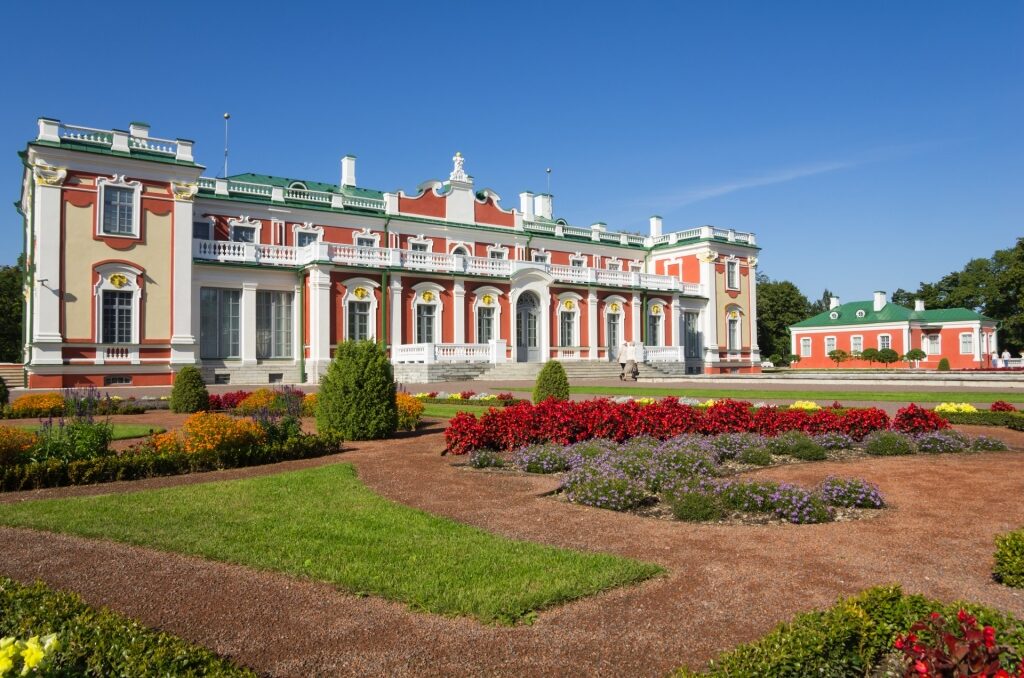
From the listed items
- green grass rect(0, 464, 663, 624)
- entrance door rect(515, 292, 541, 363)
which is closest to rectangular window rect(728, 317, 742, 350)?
entrance door rect(515, 292, 541, 363)

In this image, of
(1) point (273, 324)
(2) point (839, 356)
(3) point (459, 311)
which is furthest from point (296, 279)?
(2) point (839, 356)

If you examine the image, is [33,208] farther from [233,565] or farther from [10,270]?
[10,270]

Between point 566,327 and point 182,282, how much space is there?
19.1 metres

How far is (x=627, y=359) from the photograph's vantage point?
117 ft

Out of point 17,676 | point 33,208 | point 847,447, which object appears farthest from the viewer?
point 33,208

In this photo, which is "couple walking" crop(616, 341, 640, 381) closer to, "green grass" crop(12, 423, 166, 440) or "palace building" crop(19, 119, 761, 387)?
"palace building" crop(19, 119, 761, 387)

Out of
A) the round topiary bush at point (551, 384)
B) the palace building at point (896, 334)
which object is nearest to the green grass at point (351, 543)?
the round topiary bush at point (551, 384)

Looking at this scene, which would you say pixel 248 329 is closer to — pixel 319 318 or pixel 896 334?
pixel 319 318

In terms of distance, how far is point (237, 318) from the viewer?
30.1 metres

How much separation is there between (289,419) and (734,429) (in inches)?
291

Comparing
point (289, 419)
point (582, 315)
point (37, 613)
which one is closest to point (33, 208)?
point (289, 419)

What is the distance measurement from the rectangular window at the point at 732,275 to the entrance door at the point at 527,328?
15705mm

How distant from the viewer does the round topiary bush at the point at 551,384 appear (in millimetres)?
17594

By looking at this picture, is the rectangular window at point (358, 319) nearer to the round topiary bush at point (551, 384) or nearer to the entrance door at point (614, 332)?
the entrance door at point (614, 332)
